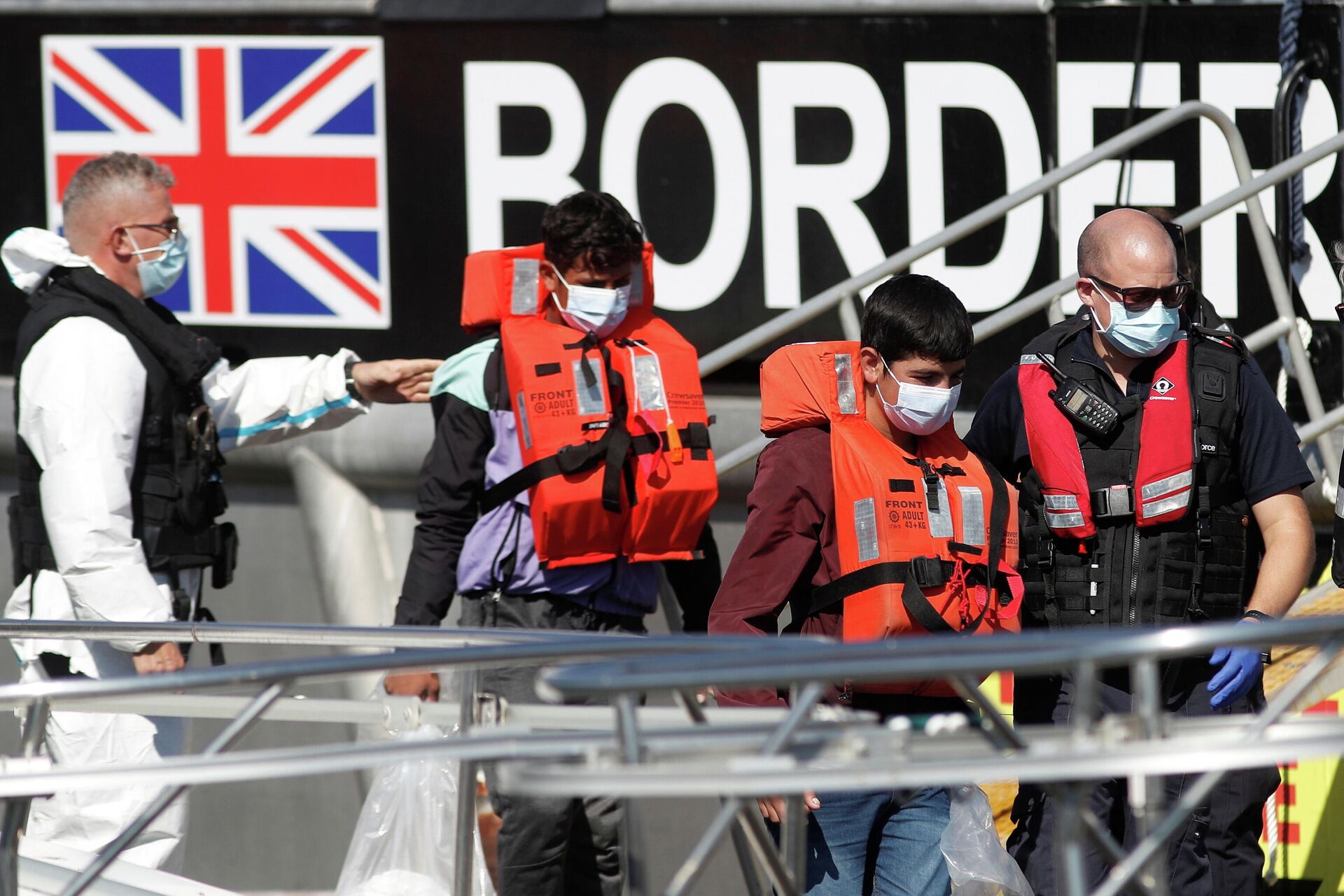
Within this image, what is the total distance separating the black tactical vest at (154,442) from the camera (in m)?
3.88

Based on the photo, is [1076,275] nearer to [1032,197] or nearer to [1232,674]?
[1032,197]

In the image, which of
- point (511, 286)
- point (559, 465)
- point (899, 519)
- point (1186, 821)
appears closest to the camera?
point (899, 519)

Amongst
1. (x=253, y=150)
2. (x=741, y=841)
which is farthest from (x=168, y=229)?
(x=741, y=841)

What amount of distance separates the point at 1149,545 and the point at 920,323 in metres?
0.68

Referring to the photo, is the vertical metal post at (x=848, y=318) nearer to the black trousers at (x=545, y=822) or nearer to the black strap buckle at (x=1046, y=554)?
the black trousers at (x=545, y=822)

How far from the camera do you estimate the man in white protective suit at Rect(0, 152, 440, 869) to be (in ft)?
12.2

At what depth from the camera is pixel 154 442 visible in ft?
12.9

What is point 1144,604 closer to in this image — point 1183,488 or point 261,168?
point 1183,488

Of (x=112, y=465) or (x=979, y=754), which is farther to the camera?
(x=112, y=465)

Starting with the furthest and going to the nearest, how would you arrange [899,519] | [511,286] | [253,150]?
[253,150]
[511,286]
[899,519]

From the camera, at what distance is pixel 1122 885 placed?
6.58 ft

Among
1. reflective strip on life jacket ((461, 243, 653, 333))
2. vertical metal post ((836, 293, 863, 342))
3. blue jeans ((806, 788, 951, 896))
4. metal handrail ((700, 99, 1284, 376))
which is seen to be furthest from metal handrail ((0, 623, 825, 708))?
vertical metal post ((836, 293, 863, 342))

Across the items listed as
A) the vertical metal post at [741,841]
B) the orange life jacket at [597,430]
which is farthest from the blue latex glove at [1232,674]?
the orange life jacket at [597,430]

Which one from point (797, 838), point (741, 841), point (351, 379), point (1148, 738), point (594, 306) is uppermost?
point (594, 306)
